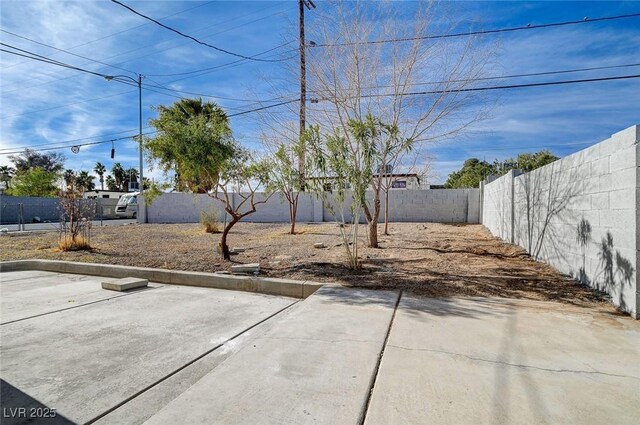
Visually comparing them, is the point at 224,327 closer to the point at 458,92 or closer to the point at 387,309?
the point at 387,309

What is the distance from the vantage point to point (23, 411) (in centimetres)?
239

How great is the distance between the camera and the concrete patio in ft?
7.49

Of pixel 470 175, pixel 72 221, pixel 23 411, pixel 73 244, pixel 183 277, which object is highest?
pixel 470 175

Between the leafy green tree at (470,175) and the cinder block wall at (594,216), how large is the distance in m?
28.9

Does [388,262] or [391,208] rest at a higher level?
[391,208]

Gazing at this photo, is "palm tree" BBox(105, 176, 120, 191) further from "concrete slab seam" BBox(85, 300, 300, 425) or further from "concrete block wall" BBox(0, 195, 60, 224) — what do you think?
"concrete slab seam" BBox(85, 300, 300, 425)

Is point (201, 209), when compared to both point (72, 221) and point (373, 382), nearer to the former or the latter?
point (72, 221)

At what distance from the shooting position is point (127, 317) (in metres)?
4.37

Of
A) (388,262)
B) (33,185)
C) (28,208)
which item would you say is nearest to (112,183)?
(33,185)

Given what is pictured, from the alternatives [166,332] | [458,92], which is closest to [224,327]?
[166,332]

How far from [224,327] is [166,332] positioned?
60 cm

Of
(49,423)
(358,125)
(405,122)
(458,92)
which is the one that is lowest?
(49,423)

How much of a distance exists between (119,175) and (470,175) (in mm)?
54725

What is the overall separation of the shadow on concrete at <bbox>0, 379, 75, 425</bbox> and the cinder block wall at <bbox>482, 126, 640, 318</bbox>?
17.5ft
